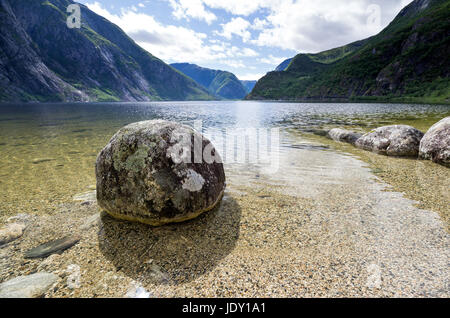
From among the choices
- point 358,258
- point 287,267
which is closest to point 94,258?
point 287,267

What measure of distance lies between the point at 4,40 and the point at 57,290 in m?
200

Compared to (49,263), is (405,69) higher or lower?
higher

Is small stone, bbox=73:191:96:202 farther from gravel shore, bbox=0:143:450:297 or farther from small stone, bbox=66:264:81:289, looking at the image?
small stone, bbox=66:264:81:289

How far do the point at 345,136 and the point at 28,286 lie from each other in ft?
54.3

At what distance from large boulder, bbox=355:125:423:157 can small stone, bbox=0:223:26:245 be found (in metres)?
14.4

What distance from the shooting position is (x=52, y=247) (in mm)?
4008

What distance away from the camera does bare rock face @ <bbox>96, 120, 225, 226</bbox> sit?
14.5 feet

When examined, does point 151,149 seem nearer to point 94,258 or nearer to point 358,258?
point 94,258

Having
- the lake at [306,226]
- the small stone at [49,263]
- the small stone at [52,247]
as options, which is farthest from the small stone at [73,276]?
the small stone at [52,247]

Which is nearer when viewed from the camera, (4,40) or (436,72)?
(436,72)

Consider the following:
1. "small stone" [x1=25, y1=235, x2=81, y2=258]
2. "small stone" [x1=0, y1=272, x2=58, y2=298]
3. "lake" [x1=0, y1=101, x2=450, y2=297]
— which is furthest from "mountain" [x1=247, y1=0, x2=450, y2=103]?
"small stone" [x1=0, y1=272, x2=58, y2=298]

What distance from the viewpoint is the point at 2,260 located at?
3.63m

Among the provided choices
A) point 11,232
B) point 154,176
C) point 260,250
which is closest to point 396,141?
point 260,250

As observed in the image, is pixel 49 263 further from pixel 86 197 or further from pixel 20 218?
pixel 86 197
